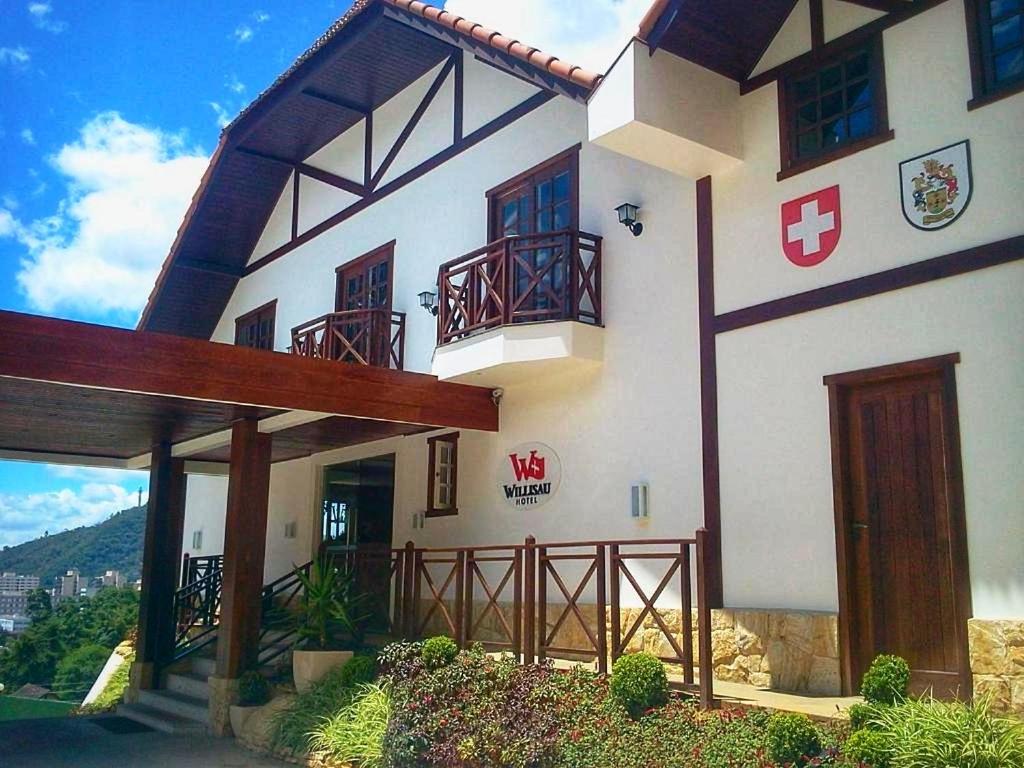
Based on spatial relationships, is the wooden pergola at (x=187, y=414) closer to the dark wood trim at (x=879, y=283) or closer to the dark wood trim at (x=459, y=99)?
the dark wood trim at (x=879, y=283)

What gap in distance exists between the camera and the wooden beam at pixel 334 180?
15358 mm

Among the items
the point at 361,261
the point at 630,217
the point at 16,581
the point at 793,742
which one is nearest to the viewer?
the point at 793,742

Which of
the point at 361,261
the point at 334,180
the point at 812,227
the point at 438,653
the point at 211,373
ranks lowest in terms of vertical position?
the point at 438,653

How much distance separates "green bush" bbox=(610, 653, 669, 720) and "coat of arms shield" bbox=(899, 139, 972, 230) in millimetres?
3988

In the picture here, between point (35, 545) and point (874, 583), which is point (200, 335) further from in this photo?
point (35, 545)

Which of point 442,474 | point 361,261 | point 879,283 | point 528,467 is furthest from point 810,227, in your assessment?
point 361,261

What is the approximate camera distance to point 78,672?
25.9 meters

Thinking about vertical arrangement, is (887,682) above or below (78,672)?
above

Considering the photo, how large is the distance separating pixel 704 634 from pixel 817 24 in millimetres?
5401

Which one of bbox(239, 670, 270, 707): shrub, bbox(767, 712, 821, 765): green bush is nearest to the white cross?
bbox(767, 712, 821, 765): green bush

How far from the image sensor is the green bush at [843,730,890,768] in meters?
5.71

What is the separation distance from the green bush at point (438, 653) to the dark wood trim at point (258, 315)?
9.67 m

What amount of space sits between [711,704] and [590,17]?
Answer: 10371mm

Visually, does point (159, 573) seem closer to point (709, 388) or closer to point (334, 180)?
point (334, 180)
